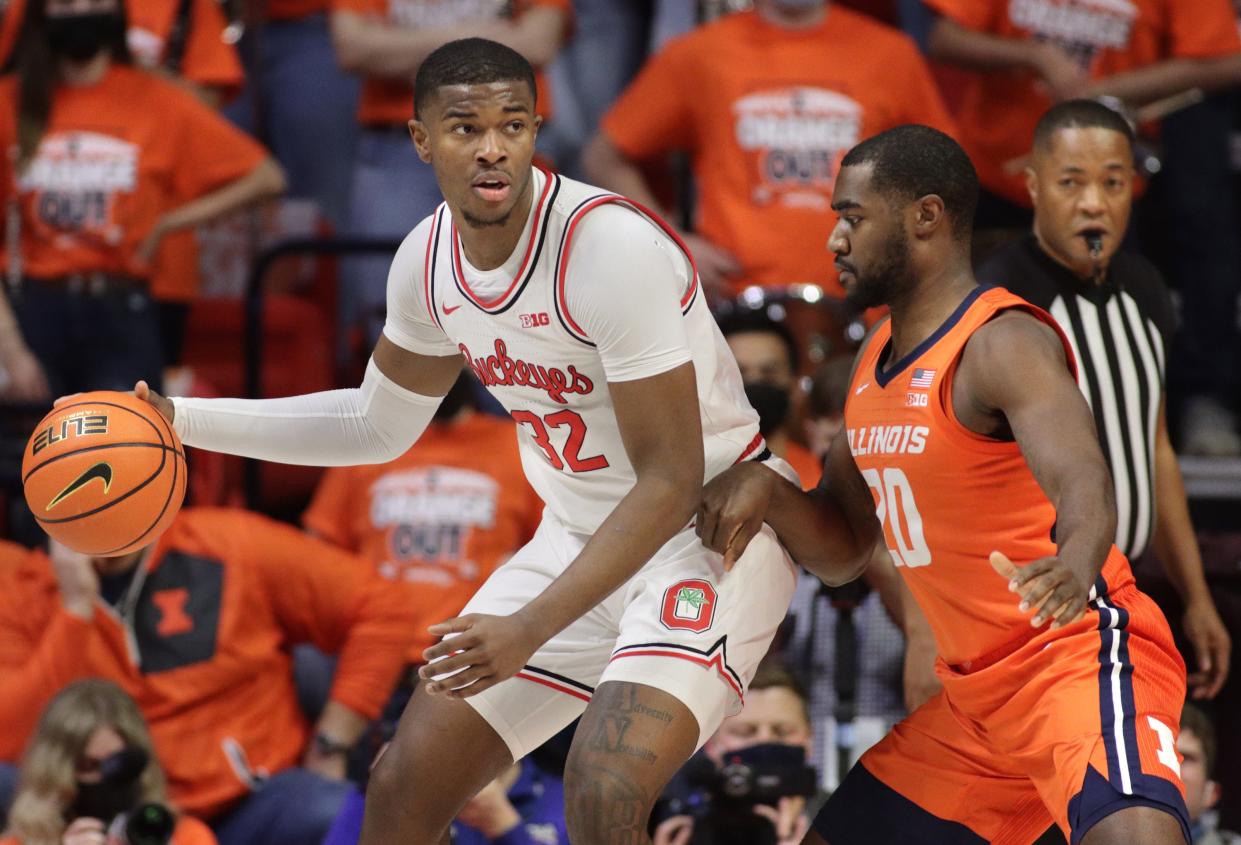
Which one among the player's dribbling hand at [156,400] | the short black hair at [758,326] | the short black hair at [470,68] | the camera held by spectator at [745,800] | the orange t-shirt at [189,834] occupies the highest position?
the short black hair at [470,68]

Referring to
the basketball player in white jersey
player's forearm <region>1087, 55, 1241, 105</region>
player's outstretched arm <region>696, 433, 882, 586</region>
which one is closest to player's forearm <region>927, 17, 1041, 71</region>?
player's forearm <region>1087, 55, 1241, 105</region>

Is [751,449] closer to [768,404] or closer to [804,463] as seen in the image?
[768,404]

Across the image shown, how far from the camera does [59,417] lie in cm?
399

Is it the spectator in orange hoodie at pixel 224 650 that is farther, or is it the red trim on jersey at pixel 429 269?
the spectator in orange hoodie at pixel 224 650

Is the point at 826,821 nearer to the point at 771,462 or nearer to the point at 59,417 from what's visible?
the point at 771,462

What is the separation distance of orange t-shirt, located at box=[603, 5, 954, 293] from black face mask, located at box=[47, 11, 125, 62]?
188 cm

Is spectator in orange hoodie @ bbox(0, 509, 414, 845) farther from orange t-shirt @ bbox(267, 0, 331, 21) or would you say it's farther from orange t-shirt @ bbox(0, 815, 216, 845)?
orange t-shirt @ bbox(267, 0, 331, 21)

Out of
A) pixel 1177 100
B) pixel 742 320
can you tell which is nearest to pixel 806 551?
pixel 742 320

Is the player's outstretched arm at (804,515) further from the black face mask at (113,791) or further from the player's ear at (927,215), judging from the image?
the black face mask at (113,791)

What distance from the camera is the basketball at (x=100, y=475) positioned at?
12.9 ft

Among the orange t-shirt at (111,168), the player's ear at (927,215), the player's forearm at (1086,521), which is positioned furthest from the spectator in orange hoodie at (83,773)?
the player's forearm at (1086,521)

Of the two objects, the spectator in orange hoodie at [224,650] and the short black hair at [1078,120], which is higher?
the short black hair at [1078,120]

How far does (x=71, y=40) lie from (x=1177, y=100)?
4063mm

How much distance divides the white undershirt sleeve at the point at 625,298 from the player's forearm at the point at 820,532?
1.46 ft
